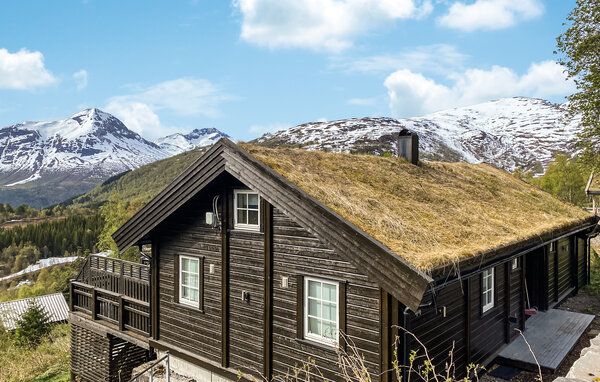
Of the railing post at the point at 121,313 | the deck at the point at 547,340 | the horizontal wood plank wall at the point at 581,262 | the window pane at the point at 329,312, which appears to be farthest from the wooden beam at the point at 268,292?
the horizontal wood plank wall at the point at 581,262

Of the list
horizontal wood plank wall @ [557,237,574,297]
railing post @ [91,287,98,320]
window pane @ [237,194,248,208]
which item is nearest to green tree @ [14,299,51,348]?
railing post @ [91,287,98,320]

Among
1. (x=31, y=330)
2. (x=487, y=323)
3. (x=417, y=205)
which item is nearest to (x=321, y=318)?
(x=417, y=205)

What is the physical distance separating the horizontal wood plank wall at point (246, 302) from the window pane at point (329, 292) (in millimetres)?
1525

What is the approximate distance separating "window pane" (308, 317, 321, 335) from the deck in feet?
15.8

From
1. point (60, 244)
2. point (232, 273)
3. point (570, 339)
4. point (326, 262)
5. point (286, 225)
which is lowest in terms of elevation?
point (60, 244)

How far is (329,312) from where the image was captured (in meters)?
7.30

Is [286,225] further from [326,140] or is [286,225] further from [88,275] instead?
[326,140]

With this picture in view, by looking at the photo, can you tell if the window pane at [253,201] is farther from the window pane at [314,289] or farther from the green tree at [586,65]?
the green tree at [586,65]

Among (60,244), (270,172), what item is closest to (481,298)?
(270,172)

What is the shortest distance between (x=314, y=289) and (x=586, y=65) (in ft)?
71.6

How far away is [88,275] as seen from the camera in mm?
13594

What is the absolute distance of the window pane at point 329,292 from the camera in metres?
7.25

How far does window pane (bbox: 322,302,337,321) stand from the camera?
7.23m

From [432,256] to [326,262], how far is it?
6.29ft
